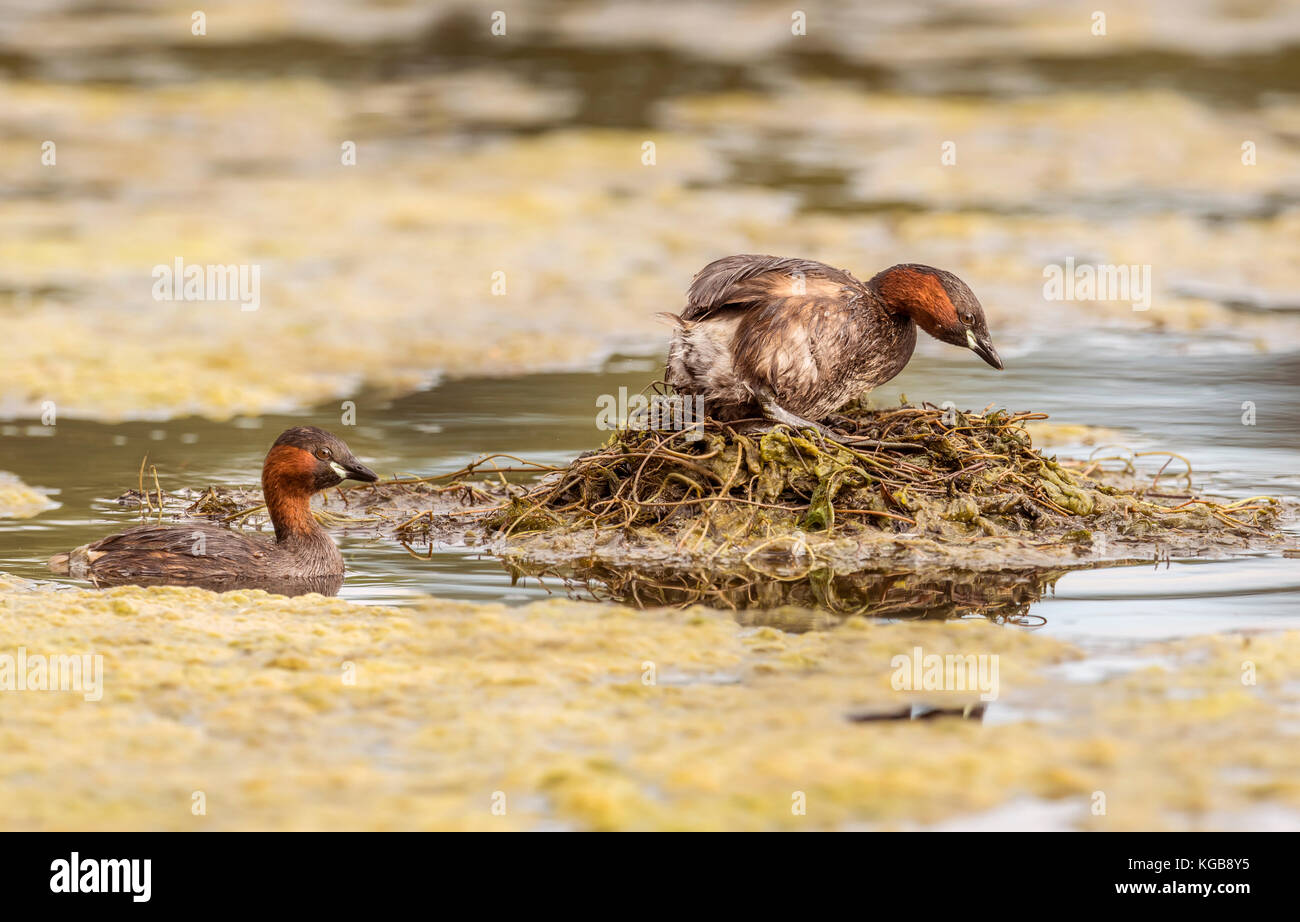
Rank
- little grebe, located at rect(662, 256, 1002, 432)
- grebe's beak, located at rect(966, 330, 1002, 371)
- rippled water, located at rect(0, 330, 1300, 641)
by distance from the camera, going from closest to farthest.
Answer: rippled water, located at rect(0, 330, 1300, 641), little grebe, located at rect(662, 256, 1002, 432), grebe's beak, located at rect(966, 330, 1002, 371)

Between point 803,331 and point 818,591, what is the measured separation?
142cm

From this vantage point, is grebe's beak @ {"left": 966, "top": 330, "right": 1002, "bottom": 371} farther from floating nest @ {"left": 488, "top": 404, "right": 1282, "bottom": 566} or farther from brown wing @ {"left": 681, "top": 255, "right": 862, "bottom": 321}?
brown wing @ {"left": 681, "top": 255, "right": 862, "bottom": 321}

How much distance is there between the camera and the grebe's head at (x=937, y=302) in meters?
7.83

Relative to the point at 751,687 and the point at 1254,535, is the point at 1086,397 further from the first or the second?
the point at 751,687

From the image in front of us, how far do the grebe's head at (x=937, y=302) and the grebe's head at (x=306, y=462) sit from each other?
256 cm

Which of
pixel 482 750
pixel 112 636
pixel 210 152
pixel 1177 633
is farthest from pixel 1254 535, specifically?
pixel 210 152

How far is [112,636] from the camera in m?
6.11

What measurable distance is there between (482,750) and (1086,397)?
7.13 m

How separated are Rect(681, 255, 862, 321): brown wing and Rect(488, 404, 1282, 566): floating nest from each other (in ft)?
1.89

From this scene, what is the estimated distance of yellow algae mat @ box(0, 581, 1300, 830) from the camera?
14.7 ft
